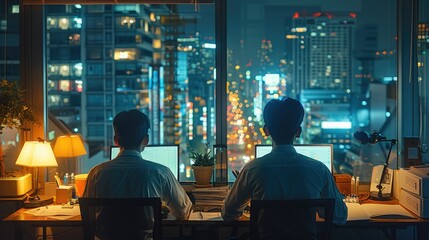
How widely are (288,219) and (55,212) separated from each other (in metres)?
1.74

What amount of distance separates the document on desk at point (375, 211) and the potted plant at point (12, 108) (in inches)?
93.8

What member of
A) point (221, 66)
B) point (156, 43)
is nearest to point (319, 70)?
point (221, 66)

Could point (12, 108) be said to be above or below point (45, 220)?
above

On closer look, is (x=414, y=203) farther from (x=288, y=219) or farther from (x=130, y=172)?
(x=130, y=172)

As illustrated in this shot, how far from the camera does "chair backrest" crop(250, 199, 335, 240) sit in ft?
7.78

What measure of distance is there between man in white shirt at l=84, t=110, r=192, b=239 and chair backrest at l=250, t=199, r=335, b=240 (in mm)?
567

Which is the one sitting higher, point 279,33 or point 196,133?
point 279,33

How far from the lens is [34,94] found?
14.3 feet

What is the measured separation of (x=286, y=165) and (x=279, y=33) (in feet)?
7.96

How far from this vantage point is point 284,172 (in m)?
2.52

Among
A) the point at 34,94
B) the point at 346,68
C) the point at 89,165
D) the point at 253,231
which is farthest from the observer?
the point at 346,68

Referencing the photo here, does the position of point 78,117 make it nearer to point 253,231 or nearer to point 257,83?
A: point 257,83

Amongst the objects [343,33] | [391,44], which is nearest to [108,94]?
[343,33]

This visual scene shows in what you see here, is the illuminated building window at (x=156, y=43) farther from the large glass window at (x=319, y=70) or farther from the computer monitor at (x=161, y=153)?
the computer monitor at (x=161, y=153)
